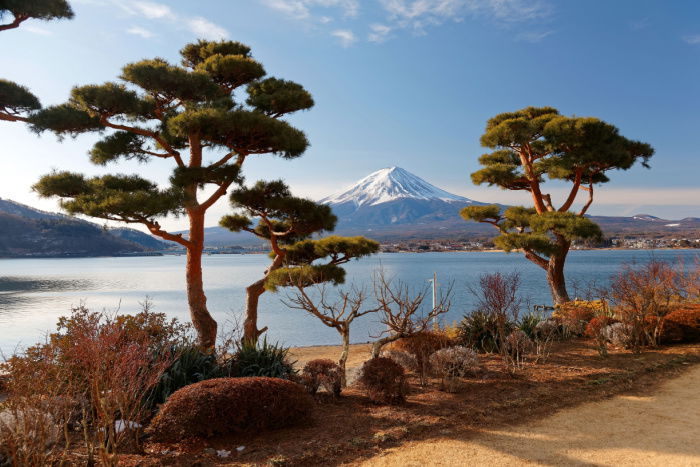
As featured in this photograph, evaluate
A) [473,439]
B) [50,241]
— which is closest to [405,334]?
[473,439]

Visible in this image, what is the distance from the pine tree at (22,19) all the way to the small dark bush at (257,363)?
6413 mm

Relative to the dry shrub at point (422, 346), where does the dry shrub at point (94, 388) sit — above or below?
above

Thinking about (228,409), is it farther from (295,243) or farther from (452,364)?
(295,243)

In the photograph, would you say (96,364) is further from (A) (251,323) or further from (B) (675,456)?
(A) (251,323)

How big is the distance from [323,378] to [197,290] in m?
4.56

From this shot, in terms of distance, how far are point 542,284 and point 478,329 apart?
28188 mm

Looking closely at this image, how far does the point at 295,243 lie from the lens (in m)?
11.7

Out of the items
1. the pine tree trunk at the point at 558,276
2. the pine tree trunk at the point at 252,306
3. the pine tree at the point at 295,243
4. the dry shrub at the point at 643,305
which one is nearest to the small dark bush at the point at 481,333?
the dry shrub at the point at 643,305

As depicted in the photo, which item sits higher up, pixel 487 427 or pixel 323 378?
pixel 323 378

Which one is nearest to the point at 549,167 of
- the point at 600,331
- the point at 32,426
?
the point at 600,331

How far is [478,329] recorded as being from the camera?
9.55 metres

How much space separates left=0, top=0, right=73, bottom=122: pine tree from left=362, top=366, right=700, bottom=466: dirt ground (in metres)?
8.86

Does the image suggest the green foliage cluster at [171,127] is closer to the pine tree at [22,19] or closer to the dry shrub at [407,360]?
the pine tree at [22,19]

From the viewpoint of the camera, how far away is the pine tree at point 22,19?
7.79m
